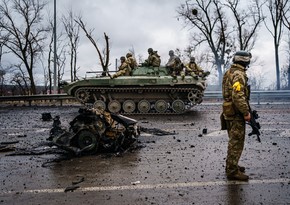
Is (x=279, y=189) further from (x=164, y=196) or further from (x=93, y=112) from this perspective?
(x=93, y=112)

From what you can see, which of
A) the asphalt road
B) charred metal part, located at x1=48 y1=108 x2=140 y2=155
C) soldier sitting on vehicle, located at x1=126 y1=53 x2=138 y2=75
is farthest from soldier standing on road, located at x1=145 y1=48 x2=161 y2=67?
charred metal part, located at x1=48 y1=108 x2=140 y2=155

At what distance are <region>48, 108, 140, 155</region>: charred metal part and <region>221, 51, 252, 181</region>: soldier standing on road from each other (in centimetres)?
280

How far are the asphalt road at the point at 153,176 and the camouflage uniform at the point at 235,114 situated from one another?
0.27m

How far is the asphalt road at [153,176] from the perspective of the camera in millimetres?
4961

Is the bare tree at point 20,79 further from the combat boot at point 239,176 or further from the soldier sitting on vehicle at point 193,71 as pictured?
the combat boot at point 239,176

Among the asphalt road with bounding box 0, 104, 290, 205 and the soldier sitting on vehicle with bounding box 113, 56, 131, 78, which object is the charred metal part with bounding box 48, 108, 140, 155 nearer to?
the asphalt road with bounding box 0, 104, 290, 205

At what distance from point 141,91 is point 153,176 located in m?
12.4

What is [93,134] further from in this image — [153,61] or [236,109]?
[153,61]

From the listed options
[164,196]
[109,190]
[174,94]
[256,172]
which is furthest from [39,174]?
[174,94]

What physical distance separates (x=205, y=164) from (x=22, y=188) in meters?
3.10

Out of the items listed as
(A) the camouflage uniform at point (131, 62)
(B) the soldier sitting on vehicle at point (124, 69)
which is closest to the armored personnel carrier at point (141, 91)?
(B) the soldier sitting on vehicle at point (124, 69)

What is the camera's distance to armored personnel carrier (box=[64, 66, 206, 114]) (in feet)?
59.1

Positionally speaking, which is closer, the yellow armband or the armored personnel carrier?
the yellow armband

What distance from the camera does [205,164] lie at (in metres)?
6.84
